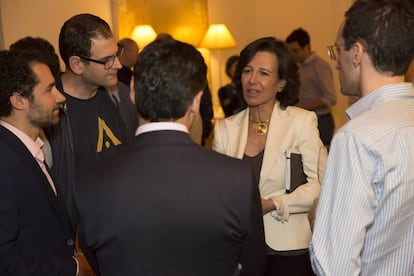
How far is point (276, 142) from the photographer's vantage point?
253cm

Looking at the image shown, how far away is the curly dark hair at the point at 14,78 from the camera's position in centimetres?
213

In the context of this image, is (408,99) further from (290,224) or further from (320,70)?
(320,70)

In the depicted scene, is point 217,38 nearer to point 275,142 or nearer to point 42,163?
point 275,142

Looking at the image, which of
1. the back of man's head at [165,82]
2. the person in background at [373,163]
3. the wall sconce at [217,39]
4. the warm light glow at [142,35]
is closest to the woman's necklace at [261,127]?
the person in background at [373,163]

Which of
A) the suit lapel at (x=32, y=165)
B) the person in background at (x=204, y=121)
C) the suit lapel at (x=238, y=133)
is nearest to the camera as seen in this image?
the suit lapel at (x=32, y=165)

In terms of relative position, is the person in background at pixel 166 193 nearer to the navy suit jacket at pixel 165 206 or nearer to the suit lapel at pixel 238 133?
the navy suit jacket at pixel 165 206

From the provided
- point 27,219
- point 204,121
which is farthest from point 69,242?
point 204,121

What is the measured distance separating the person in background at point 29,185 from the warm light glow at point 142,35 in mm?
3901

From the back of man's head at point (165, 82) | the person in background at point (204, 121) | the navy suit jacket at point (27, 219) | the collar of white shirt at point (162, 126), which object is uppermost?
the back of man's head at point (165, 82)

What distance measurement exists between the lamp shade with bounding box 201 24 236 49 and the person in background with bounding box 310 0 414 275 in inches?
199

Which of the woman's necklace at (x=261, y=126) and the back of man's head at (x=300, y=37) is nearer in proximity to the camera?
the woman's necklace at (x=261, y=126)

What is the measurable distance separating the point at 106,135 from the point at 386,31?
153 centimetres

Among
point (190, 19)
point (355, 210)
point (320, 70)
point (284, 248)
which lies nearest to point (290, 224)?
point (284, 248)

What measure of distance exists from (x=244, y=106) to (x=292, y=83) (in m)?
0.29
